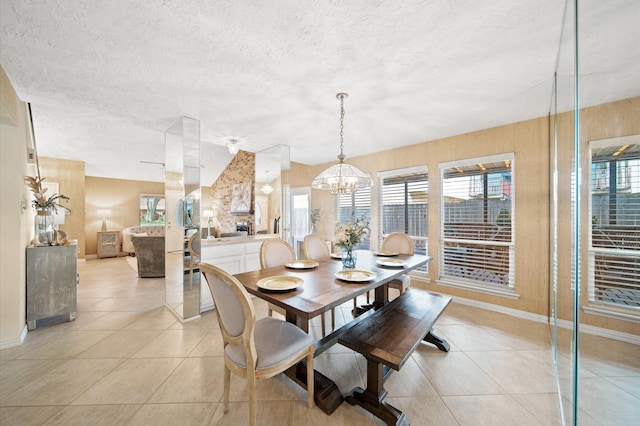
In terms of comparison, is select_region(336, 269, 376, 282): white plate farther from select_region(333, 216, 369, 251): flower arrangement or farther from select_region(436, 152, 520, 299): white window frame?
select_region(436, 152, 520, 299): white window frame

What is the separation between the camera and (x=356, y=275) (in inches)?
78.0

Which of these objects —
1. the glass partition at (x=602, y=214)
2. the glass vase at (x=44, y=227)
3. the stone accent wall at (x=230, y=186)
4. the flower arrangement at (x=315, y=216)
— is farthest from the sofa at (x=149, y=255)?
the glass partition at (x=602, y=214)

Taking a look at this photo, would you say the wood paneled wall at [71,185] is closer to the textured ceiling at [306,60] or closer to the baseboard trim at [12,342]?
the textured ceiling at [306,60]

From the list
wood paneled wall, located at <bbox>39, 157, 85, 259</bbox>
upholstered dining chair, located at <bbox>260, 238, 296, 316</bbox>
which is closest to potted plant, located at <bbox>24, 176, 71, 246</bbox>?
upholstered dining chair, located at <bbox>260, 238, 296, 316</bbox>

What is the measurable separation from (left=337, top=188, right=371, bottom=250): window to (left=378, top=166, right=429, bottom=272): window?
31 cm

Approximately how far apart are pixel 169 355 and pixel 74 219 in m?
6.00

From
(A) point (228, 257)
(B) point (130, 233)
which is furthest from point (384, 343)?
(B) point (130, 233)

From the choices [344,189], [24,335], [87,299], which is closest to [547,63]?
[344,189]

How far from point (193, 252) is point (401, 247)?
2.81 m

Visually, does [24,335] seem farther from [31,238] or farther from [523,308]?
[523,308]

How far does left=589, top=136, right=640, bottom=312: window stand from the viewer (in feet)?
2.80

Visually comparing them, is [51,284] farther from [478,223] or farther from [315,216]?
[478,223]

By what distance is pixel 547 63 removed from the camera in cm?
187

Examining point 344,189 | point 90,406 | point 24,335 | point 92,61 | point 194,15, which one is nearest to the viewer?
point 194,15
